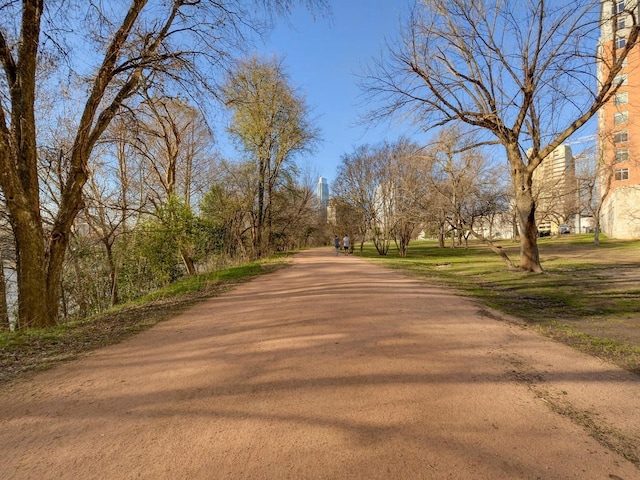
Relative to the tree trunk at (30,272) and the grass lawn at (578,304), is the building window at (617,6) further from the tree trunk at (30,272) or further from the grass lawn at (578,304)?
the tree trunk at (30,272)

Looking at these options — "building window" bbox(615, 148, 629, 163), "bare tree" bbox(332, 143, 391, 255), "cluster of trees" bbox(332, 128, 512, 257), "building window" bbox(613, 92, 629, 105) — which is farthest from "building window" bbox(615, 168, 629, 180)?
"bare tree" bbox(332, 143, 391, 255)

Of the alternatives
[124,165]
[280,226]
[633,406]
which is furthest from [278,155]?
[633,406]

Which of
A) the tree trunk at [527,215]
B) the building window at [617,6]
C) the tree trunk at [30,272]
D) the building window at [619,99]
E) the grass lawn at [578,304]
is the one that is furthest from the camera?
the tree trunk at [527,215]

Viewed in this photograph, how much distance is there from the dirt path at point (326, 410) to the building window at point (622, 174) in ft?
151

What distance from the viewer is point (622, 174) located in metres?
39.3

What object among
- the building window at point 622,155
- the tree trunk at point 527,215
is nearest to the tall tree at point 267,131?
the tree trunk at point 527,215

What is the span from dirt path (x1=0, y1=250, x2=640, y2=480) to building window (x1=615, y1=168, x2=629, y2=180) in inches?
1814

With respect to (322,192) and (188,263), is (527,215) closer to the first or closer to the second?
(188,263)

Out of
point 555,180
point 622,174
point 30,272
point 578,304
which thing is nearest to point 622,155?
point 622,174

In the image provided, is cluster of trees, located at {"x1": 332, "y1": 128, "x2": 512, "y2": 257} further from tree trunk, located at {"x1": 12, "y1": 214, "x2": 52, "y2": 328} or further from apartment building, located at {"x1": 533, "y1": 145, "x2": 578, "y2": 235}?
tree trunk, located at {"x1": 12, "y1": 214, "x2": 52, "y2": 328}

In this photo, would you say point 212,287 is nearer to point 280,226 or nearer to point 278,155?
point 278,155

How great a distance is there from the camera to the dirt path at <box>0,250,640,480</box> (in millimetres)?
2297

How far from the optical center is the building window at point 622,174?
127 ft

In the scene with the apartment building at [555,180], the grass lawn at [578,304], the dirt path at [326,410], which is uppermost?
the apartment building at [555,180]
